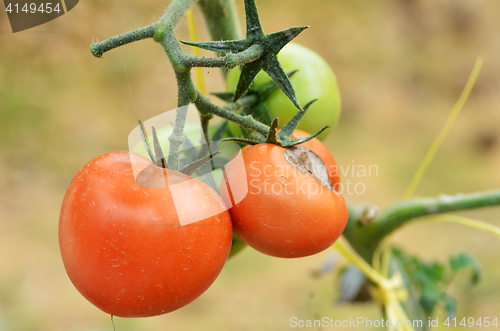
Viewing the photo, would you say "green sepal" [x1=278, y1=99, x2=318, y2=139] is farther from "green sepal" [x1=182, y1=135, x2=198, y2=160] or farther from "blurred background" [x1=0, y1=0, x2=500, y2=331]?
"blurred background" [x1=0, y1=0, x2=500, y2=331]

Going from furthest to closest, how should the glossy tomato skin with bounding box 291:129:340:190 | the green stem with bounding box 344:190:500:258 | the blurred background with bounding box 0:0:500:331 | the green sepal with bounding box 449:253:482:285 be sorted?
the blurred background with bounding box 0:0:500:331 < the green sepal with bounding box 449:253:482:285 < the green stem with bounding box 344:190:500:258 < the glossy tomato skin with bounding box 291:129:340:190

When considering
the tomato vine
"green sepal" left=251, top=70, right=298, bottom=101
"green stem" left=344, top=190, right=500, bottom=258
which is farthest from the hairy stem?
"green stem" left=344, top=190, right=500, bottom=258

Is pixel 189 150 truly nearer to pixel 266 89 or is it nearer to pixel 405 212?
pixel 266 89

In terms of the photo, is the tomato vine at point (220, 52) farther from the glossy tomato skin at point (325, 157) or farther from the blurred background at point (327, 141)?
the blurred background at point (327, 141)

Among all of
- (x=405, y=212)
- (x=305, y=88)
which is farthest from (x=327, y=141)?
(x=305, y=88)

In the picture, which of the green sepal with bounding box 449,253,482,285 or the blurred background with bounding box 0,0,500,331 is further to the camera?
the blurred background with bounding box 0,0,500,331

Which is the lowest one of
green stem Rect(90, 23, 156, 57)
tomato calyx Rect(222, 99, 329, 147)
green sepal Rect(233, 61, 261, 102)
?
tomato calyx Rect(222, 99, 329, 147)
